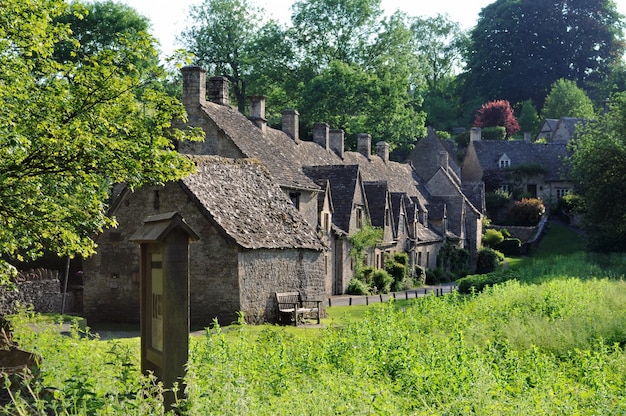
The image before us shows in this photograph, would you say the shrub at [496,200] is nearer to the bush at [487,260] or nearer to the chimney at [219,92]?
the bush at [487,260]

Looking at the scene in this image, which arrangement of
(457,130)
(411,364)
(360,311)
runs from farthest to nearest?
1. (457,130)
2. (360,311)
3. (411,364)

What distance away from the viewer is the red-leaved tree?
4181 inches

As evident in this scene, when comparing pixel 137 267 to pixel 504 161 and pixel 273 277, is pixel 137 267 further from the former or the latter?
pixel 504 161

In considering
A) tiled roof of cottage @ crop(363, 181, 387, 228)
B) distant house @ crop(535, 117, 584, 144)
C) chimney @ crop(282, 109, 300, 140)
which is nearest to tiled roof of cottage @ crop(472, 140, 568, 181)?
distant house @ crop(535, 117, 584, 144)

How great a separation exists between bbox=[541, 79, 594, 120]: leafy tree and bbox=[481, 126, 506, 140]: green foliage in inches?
540

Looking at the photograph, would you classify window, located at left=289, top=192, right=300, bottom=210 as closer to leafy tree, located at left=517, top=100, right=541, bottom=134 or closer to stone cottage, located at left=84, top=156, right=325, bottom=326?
stone cottage, located at left=84, top=156, right=325, bottom=326

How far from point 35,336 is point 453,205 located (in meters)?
53.2

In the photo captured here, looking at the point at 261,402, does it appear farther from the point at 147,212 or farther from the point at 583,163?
the point at 583,163

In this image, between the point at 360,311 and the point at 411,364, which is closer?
the point at 411,364

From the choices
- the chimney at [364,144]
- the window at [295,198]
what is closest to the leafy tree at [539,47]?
the chimney at [364,144]

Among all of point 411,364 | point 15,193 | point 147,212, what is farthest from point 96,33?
point 411,364

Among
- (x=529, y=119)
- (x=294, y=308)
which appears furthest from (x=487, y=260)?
(x=529, y=119)

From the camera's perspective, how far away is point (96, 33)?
55656mm

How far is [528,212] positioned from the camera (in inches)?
3061
